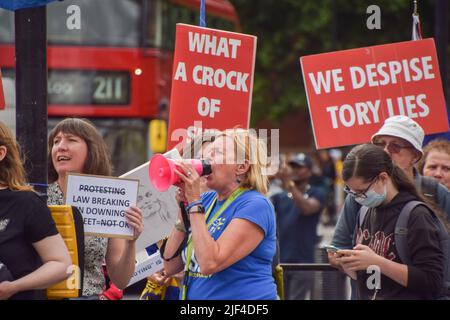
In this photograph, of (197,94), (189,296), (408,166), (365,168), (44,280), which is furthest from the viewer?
(197,94)

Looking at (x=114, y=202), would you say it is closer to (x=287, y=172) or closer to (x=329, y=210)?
(x=287, y=172)

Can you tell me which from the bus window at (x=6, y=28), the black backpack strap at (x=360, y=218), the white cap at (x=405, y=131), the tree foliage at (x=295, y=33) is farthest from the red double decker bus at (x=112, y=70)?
the tree foliage at (x=295, y=33)

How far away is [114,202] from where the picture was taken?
483 cm

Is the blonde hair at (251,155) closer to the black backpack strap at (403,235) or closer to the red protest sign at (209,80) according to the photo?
the black backpack strap at (403,235)

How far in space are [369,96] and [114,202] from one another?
2318 millimetres

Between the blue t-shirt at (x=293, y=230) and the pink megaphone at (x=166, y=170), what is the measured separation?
18.9ft

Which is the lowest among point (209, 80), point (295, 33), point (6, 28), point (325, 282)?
point (325, 282)

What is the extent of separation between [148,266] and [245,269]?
162cm

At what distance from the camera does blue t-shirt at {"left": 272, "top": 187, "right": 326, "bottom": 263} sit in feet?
33.0

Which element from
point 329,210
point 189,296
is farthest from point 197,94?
point 329,210

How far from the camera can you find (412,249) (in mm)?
4633

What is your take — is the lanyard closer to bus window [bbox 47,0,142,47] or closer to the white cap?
the white cap

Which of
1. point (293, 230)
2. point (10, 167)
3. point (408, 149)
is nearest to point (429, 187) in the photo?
point (408, 149)

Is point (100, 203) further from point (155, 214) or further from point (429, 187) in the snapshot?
point (429, 187)
